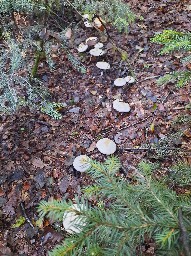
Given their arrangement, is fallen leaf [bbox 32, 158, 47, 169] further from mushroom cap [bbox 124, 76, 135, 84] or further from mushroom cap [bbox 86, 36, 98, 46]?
mushroom cap [bbox 86, 36, 98, 46]

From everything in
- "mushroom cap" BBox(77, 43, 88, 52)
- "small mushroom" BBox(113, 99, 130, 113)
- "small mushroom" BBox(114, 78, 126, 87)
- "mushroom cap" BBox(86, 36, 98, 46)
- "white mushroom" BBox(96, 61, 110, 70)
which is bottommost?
"small mushroom" BBox(113, 99, 130, 113)

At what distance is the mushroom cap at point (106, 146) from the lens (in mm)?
3289

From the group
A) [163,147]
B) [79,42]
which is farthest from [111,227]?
[79,42]

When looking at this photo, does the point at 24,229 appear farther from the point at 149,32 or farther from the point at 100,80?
the point at 149,32

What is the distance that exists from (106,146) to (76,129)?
0.59 meters

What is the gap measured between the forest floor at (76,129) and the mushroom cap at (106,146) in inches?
4.5

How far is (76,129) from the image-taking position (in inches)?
146

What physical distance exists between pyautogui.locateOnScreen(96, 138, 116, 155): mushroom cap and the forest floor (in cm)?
12

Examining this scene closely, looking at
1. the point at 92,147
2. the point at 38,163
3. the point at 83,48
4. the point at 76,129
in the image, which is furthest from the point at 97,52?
the point at 38,163

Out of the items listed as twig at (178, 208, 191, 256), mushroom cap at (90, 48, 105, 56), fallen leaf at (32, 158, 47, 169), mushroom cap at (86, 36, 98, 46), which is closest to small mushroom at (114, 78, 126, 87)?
mushroom cap at (90, 48, 105, 56)

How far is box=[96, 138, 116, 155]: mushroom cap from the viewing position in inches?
129

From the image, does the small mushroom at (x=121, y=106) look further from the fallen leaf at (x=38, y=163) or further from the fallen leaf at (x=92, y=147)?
the fallen leaf at (x=38, y=163)

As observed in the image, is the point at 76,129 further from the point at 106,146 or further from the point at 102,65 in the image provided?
the point at 102,65

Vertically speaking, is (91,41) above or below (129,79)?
above
